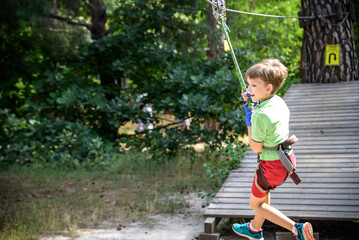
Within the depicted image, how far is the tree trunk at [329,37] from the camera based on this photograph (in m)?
8.93

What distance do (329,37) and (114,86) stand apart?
15.8 ft

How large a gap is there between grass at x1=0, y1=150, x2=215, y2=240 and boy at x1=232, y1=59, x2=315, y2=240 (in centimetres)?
317

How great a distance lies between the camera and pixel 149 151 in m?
9.73

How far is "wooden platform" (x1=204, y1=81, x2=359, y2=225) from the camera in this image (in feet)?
15.2

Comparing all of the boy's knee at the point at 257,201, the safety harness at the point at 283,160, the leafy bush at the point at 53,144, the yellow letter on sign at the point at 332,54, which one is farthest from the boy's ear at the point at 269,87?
the leafy bush at the point at 53,144

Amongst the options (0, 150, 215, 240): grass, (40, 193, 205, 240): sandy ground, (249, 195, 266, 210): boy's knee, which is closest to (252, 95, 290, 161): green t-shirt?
(249, 195, 266, 210): boy's knee

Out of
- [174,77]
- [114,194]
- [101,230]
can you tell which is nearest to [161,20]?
[174,77]

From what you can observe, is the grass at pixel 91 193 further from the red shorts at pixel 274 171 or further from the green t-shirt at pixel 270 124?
the green t-shirt at pixel 270 124

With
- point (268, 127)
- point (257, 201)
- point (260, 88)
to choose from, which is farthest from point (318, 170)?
point (260, 88)

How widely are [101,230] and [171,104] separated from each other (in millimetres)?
4038

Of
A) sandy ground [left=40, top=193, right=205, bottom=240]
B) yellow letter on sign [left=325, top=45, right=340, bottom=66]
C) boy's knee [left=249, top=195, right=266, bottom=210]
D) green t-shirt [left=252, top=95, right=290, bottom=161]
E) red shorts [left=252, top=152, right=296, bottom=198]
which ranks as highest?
yellow letter on sign [left=325, top=45, right=340, bottom=66]

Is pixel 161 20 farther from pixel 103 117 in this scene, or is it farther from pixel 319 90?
pixel 319 90

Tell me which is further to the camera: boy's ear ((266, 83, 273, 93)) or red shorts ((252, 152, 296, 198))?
red shorts ((252, 152, 296, 198))

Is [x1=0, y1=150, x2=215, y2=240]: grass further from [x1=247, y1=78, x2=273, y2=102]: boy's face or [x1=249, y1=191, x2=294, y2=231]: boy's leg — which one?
[x1=247, y1=78, x2=273, y2=102]: boy's face
